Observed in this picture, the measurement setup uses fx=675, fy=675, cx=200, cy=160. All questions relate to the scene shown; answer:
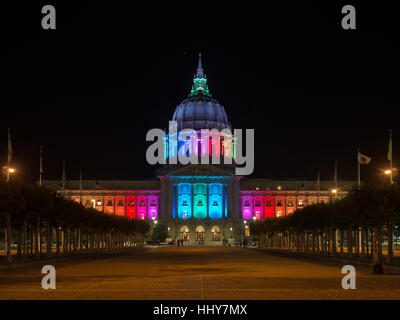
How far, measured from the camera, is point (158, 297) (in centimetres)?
2544

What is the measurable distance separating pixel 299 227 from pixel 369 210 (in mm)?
45863

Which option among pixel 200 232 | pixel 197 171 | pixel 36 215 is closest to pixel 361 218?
pixel 36 215

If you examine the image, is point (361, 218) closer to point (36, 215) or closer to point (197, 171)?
point (36, 215)

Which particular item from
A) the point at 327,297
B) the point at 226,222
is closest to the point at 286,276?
the point at 327,297

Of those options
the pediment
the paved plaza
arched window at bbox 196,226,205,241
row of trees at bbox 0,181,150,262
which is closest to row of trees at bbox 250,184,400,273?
the paved plaza

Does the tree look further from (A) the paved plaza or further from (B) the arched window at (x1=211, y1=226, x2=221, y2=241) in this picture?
(A) the paved plaza

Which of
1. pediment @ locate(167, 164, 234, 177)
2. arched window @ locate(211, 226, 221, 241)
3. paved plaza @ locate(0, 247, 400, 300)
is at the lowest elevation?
arched window @ locate(211, 226, 221, 241)

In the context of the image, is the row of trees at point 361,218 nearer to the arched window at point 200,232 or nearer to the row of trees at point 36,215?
the row of trees at point 36,215

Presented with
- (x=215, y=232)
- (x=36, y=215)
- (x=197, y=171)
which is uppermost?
(x=197, y=171)

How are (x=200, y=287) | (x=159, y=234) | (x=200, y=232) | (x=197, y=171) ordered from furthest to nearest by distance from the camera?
1. (x=197, y=171)
2. (x=200, y=232)
3. (x=159, y=234)
4. (x=200, y=287)

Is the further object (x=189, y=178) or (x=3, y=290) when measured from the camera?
(x=189, y=178)

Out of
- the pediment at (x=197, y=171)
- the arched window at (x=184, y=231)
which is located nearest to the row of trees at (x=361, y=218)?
Result: the arched window at (x=184, y=231)
